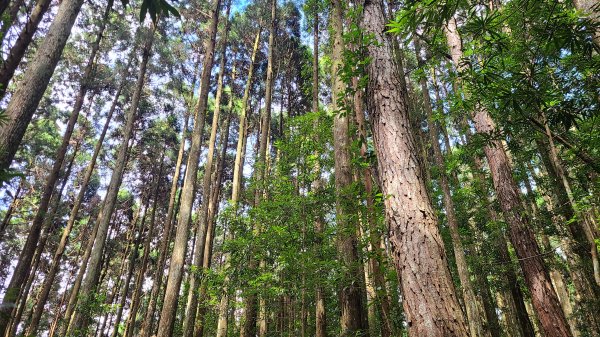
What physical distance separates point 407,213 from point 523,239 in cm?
442

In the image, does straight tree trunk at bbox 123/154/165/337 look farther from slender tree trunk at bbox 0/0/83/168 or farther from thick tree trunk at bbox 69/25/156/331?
slender tree trunk at bbox 0/0/83/168

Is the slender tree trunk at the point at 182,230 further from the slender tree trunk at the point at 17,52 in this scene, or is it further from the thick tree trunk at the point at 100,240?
the thick tree trunk at the point at 100,240

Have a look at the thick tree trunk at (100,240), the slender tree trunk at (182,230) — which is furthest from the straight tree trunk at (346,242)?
the thick tree trunk at (100,240)

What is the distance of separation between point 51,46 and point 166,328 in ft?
18.8

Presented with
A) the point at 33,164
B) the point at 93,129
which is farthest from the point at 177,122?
the point at 33,164

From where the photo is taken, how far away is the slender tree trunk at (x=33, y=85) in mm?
4625

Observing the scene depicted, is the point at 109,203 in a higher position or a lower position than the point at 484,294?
higher

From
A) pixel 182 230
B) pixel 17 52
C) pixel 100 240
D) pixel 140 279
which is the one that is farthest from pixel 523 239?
pixel 140 279

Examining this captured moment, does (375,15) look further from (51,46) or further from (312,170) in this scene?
(51,46)

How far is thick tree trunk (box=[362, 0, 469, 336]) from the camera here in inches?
88.1

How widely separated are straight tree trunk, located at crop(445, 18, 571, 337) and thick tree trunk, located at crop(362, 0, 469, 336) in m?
1.75

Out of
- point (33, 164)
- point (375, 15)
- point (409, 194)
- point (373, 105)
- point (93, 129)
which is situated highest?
point (93, 129)

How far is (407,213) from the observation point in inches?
103

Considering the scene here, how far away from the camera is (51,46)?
5.51 meters
